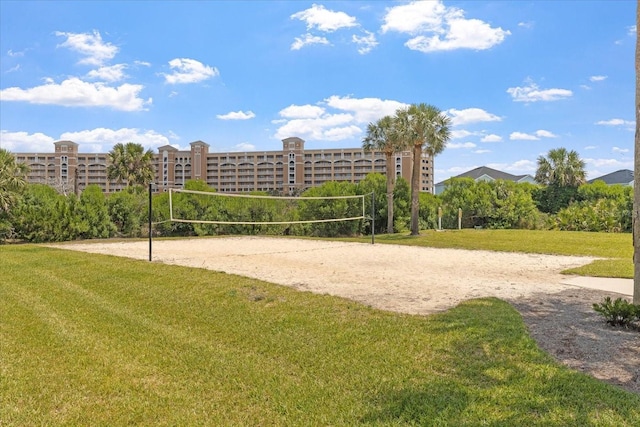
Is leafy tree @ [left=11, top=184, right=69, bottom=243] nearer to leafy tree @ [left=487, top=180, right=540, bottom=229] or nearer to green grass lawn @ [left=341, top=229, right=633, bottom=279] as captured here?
green grass lawn @ [left=341, top=229, right=633, bottom=279]

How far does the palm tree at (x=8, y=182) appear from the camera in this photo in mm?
19270

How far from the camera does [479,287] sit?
729 cm

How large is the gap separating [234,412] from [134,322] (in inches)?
108

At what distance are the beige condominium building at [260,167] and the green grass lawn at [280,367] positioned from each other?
77487 mm

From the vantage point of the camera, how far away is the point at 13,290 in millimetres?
7148

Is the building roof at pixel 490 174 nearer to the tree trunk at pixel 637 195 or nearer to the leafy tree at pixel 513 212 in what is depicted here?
the leafy tree at pixel 513 212

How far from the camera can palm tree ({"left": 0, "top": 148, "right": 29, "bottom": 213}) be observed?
19.3 m

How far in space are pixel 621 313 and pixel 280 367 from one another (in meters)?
3.78

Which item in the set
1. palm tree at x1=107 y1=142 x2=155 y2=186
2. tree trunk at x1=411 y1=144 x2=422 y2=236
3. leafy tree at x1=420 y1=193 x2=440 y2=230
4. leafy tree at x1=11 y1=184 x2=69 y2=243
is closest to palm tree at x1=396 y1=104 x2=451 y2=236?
tree trunk at x1=411 y1=144 x2=422 y2=236

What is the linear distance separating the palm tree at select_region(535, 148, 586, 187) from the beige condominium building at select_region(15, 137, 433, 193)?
123 feet

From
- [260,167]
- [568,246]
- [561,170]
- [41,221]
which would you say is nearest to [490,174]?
[561,170]

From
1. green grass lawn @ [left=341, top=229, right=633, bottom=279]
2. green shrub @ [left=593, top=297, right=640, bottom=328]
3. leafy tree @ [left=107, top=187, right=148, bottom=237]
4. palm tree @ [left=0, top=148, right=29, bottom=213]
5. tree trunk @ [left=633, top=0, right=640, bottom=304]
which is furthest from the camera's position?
leafy tree @ [left=107, top=187, right=148, bottom=237]

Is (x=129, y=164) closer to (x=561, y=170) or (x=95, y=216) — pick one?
(x=95, y=216)

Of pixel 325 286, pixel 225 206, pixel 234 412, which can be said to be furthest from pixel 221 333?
pixel 225 206
